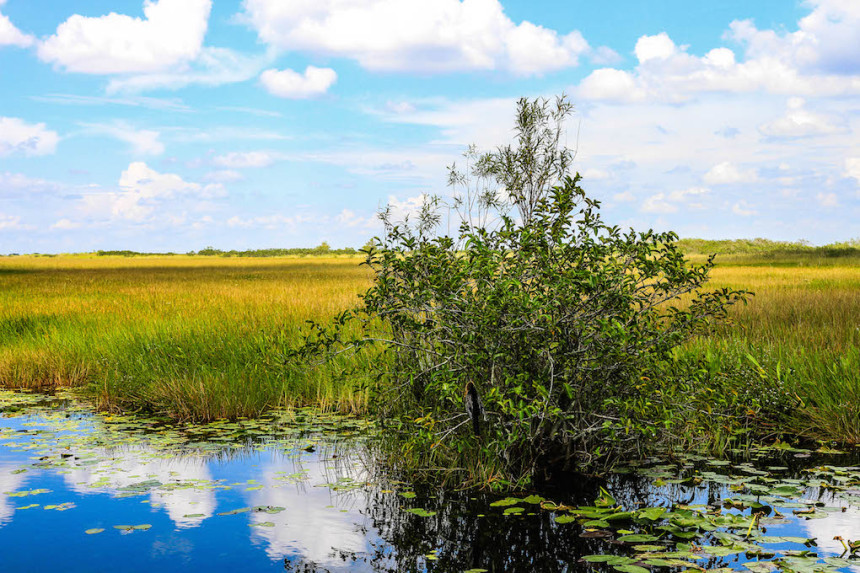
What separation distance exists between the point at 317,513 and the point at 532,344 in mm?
2341

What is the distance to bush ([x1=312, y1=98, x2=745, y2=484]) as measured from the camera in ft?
19.6

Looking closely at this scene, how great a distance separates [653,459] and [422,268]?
3074 millimetres

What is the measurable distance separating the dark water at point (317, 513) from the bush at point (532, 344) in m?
0.49

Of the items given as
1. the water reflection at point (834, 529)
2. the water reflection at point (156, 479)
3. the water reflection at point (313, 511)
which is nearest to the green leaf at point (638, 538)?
the water reflection at point (834, 529)

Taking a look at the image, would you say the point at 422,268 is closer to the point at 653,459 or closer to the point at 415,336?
the point at 415,336

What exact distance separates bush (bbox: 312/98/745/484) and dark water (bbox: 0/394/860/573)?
49cm

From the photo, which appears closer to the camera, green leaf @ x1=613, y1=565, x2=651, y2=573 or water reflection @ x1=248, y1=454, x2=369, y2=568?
green leaf @ x1=613, y1=565, x2=651, y2=573

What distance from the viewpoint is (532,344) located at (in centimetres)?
616

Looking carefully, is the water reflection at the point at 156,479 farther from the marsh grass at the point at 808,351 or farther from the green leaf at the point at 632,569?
the marsh grass at the point at 808,351

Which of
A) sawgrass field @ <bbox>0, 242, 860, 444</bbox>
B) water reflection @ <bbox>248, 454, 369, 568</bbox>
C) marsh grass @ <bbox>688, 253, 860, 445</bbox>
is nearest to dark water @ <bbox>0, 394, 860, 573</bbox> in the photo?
water reflection @ <bbox>248, 454, 369, 568</bbox>

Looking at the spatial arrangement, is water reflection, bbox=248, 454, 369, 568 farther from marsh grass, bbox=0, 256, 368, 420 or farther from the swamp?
marsh grass, bbox=0, 256, 368, 420

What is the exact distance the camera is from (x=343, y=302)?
17859 mm

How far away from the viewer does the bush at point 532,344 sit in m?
5.98

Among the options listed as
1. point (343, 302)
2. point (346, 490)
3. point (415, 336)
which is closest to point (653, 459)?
point (415, 336)
